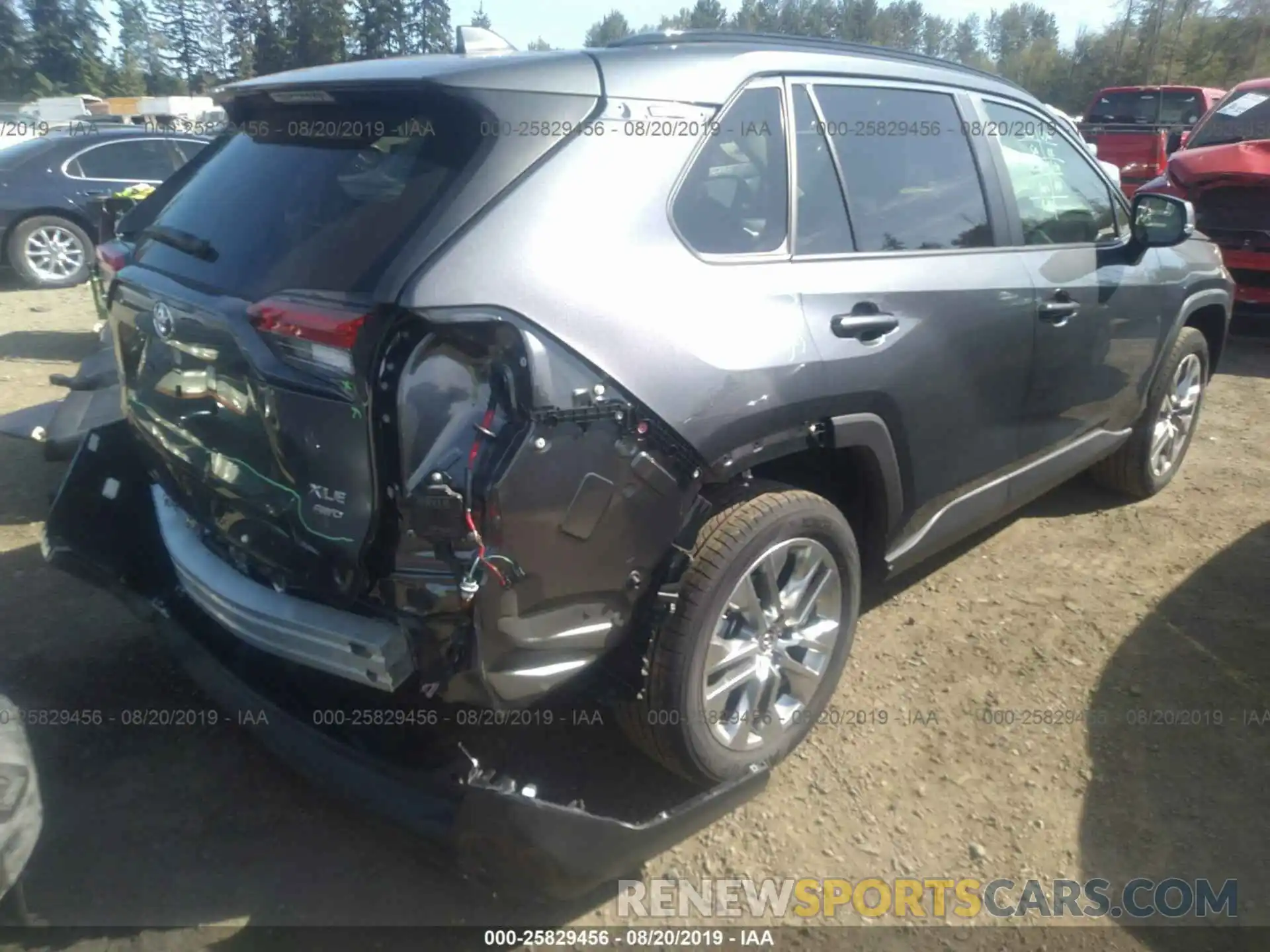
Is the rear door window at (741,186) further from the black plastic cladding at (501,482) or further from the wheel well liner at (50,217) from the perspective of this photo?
the wheel well liner at (50,217)

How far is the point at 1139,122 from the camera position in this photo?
15328mm

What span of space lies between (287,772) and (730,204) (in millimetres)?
2057

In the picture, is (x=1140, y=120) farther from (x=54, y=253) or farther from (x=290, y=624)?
(x=290, y=624)

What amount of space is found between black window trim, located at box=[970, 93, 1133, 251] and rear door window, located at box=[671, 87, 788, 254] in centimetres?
110

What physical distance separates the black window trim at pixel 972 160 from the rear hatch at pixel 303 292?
2.72 ft

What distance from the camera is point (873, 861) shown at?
106 inches

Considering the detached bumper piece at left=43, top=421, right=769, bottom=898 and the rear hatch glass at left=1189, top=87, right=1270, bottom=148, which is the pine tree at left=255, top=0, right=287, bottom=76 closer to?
the rear hatch glass at left=1189, top=87, right=1270, bottom=148

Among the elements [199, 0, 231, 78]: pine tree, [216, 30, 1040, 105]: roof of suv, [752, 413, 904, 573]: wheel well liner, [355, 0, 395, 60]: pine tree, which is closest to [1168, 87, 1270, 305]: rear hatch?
[216, 30, 1040, 105]: roof of suv

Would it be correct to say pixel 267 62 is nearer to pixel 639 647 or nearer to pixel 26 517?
pixel 26 517

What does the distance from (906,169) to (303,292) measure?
76.6 inches

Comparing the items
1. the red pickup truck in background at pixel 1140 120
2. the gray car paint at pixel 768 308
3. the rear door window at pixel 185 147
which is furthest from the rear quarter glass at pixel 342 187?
the red pickup truck in background at pixel 1140 120

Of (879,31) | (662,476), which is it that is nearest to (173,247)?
(662,476)

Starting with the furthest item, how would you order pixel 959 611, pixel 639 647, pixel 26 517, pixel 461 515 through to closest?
pixel 26 517, pixel 959 611, pixel 639 647, pixel 461 515

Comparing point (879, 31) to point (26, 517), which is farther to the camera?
point (879, 31)
